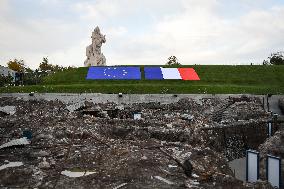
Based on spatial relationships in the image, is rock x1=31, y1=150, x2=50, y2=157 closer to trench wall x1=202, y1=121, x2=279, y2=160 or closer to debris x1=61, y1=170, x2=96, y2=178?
debris x1=61, y1=170, x2=96, y2=178

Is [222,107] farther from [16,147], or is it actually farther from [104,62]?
[104,62]

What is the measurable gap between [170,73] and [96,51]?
32.9 feet

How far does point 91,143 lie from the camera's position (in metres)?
10.9

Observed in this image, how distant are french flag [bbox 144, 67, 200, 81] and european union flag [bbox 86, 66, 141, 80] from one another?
3.77 feet

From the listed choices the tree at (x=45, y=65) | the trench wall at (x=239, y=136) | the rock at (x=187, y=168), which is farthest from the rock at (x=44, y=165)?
the tree at (x=45, y=65)

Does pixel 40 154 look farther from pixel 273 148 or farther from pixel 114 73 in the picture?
pixel 114 73

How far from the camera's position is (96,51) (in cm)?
4244

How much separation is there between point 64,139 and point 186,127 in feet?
17.6

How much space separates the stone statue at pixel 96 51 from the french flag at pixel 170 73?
6.33 metres

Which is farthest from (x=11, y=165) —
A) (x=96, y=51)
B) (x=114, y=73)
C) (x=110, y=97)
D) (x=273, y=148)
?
(x=96, y=51)

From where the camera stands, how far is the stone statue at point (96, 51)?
42.2 m

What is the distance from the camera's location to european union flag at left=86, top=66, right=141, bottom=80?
118 ft

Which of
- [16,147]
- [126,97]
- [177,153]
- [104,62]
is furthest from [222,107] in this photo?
[104,62]

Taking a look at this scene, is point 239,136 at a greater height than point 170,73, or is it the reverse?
point 170,73
